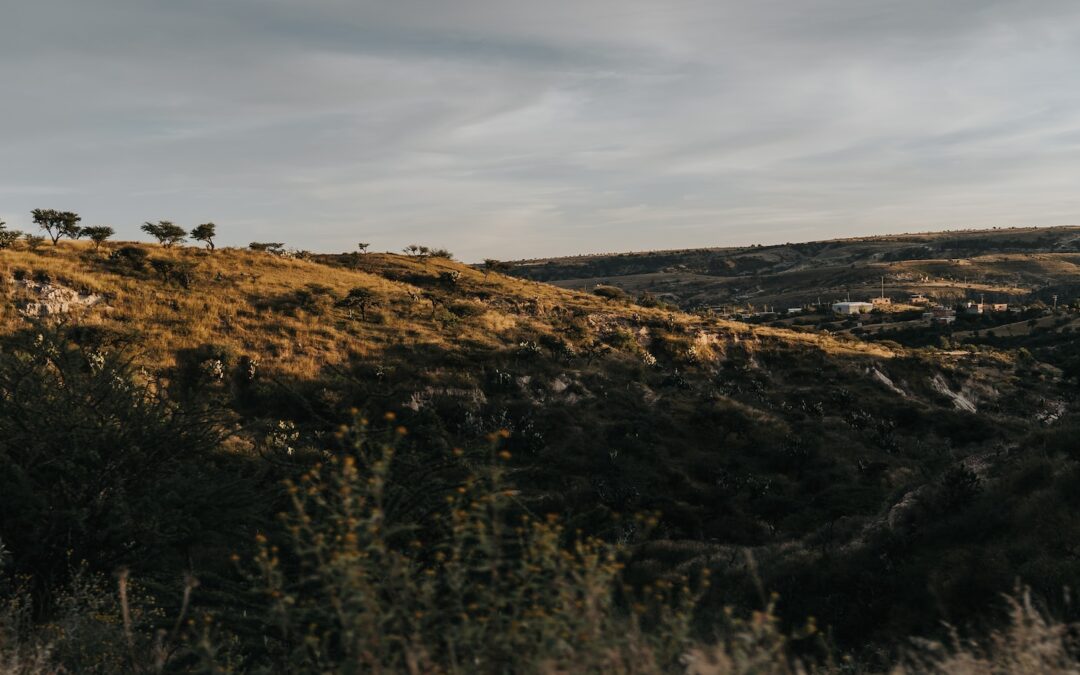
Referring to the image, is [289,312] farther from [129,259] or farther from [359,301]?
[129,259]

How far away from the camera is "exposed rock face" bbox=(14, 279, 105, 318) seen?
27969mm

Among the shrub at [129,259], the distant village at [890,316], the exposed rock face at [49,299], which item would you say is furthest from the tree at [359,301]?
the distant village at [890,316]

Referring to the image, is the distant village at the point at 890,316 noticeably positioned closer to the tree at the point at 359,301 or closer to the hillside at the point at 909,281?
the hillside at the point at 909,281

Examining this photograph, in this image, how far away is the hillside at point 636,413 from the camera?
10.9 metres

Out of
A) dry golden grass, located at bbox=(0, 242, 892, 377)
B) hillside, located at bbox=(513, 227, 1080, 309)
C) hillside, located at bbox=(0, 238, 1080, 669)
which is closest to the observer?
hillside, located at bbox=(0, 238, 1080, 669)

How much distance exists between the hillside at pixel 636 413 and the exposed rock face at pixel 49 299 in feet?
0.45

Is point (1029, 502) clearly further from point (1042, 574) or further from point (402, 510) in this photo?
point (402, 510)

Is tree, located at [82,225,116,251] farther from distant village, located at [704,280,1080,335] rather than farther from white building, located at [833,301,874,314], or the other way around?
white building, located at [833,301,874,314]

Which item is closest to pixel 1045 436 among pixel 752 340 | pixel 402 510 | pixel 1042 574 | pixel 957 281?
pixel 1042 574

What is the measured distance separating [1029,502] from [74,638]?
14103 millimetres

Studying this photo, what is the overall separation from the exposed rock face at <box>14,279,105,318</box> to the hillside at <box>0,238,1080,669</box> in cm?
14

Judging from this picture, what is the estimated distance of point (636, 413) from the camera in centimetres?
2959

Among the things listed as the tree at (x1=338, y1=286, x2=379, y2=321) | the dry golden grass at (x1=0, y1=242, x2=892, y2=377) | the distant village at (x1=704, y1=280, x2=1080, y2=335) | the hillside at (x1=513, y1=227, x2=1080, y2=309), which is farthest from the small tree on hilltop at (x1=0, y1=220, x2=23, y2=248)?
the hillside at (x1=513, y1=227, x2=1080, y2=309)

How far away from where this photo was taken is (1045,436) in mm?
15484
